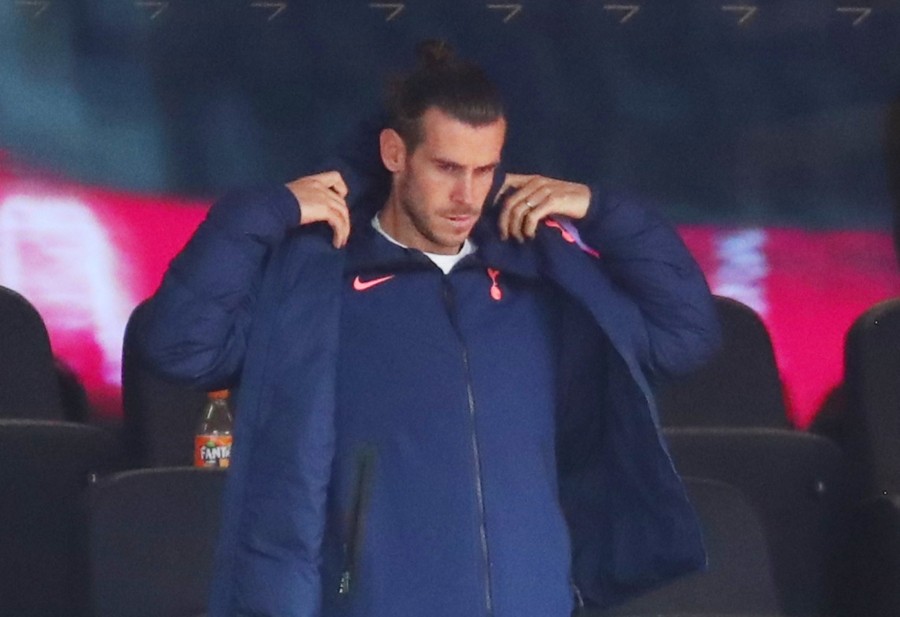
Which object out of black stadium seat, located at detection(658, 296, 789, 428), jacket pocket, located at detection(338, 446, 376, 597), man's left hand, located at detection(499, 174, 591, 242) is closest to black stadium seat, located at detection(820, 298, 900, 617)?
black stadium seat, located at detection(658, 296, 789, 428)

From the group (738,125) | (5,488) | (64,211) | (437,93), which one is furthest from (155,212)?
(437,93)

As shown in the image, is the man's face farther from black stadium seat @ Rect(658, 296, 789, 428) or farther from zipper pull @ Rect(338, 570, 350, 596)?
black stadium seat @ Rect(658, 296, 789, 428)

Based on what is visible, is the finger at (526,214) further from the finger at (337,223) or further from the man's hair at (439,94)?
the finger at (337,223)

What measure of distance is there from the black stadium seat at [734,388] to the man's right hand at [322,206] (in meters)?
1.37

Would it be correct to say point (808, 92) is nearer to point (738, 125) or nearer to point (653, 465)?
point (738, 125)

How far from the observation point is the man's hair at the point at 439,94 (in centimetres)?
228

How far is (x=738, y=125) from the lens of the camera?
3783mm

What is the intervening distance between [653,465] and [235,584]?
23.1 inches

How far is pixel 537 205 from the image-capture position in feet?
7.45

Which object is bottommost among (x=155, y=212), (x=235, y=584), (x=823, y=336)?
(x=235, y=584)

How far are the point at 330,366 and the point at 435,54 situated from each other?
504 millimetres

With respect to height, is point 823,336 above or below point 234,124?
below

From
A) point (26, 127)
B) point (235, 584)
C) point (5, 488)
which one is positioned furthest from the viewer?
point (26, 127)

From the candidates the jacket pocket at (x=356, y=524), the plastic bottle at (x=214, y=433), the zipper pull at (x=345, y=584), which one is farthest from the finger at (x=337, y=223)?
the plastic bottle at (x=214, y=433)
